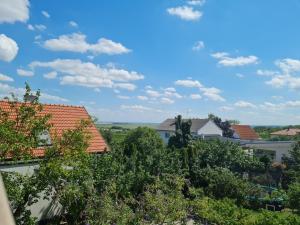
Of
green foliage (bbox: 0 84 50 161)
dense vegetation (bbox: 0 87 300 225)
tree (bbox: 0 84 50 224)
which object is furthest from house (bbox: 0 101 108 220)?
green foliage (bbox: 0 84 50 161)

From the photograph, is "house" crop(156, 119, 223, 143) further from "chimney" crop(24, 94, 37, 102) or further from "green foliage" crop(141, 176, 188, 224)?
"chimney" crop(24, 94, 37, 102)

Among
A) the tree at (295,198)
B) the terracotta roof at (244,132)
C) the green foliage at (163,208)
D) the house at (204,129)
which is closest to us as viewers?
the green foliage at (163,208)

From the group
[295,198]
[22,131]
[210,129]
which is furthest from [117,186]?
[210,129]

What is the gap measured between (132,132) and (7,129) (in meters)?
35.8

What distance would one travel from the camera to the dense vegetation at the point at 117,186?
1203 cm

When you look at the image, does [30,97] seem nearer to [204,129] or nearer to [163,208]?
[163,208]

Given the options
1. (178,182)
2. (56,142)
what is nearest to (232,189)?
(178,182)

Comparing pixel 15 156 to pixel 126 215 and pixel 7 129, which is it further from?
pixel 126 215

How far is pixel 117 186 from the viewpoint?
1834 centimetres

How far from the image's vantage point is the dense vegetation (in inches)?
474

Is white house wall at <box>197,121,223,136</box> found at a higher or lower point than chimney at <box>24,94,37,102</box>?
lower

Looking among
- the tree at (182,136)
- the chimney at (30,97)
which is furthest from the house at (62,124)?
the tree at (182,136)

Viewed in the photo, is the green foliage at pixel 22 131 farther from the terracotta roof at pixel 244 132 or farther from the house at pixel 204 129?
the terracotta roof at pixel 244 132

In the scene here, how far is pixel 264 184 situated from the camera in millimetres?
31141
